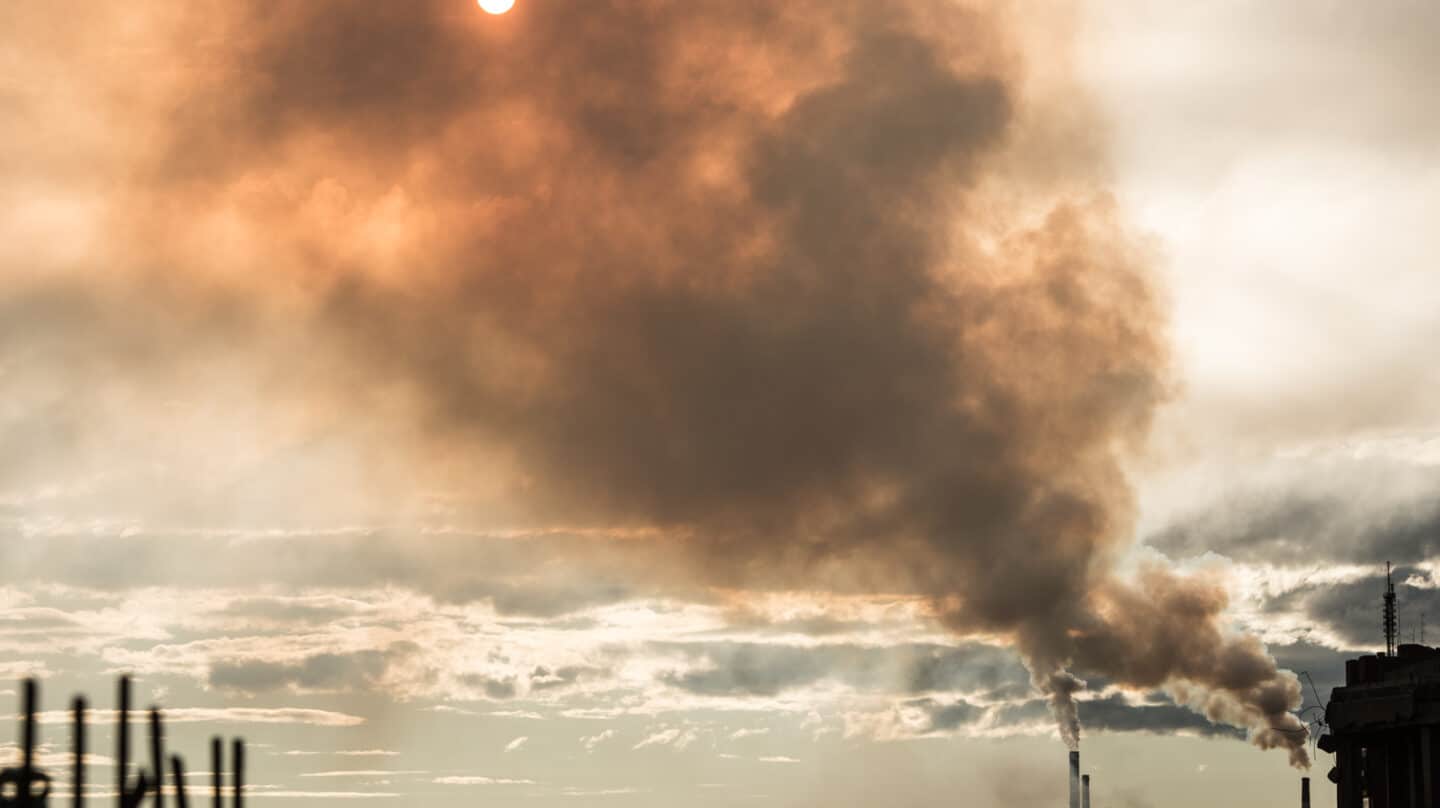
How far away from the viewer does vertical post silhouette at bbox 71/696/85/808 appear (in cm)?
3131

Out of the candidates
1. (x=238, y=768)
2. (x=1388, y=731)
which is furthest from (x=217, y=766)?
(x=1388, y=731)

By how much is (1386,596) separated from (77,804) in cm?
7645

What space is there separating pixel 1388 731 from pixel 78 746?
191ft

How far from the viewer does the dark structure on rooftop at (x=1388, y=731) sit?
6919 centimetres

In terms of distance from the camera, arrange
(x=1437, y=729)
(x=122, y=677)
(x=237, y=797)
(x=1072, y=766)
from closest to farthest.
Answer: (x=122, y=677)
(x=237, y=797)
(x=1437, y=729)
(x=1072, y=766)

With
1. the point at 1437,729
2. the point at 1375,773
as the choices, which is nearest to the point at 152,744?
the point at 1437,729

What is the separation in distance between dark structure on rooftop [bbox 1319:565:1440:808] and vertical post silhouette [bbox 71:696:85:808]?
54939mm

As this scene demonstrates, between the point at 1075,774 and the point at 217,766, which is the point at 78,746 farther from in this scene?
the point at 1075,774

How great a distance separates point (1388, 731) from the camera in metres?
72.6

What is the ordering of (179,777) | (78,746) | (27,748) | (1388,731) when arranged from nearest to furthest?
(27,748)
(78,746)
(179,777)
(1388,731)

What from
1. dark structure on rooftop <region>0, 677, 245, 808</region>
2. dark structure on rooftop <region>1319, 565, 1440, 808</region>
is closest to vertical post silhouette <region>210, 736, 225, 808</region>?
dark structure on rooftop <region>0, 677, 245, 808</region>

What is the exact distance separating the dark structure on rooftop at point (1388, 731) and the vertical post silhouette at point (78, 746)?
5494cm

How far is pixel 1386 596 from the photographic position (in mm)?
91312

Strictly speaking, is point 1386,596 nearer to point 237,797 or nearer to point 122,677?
point 237,797
